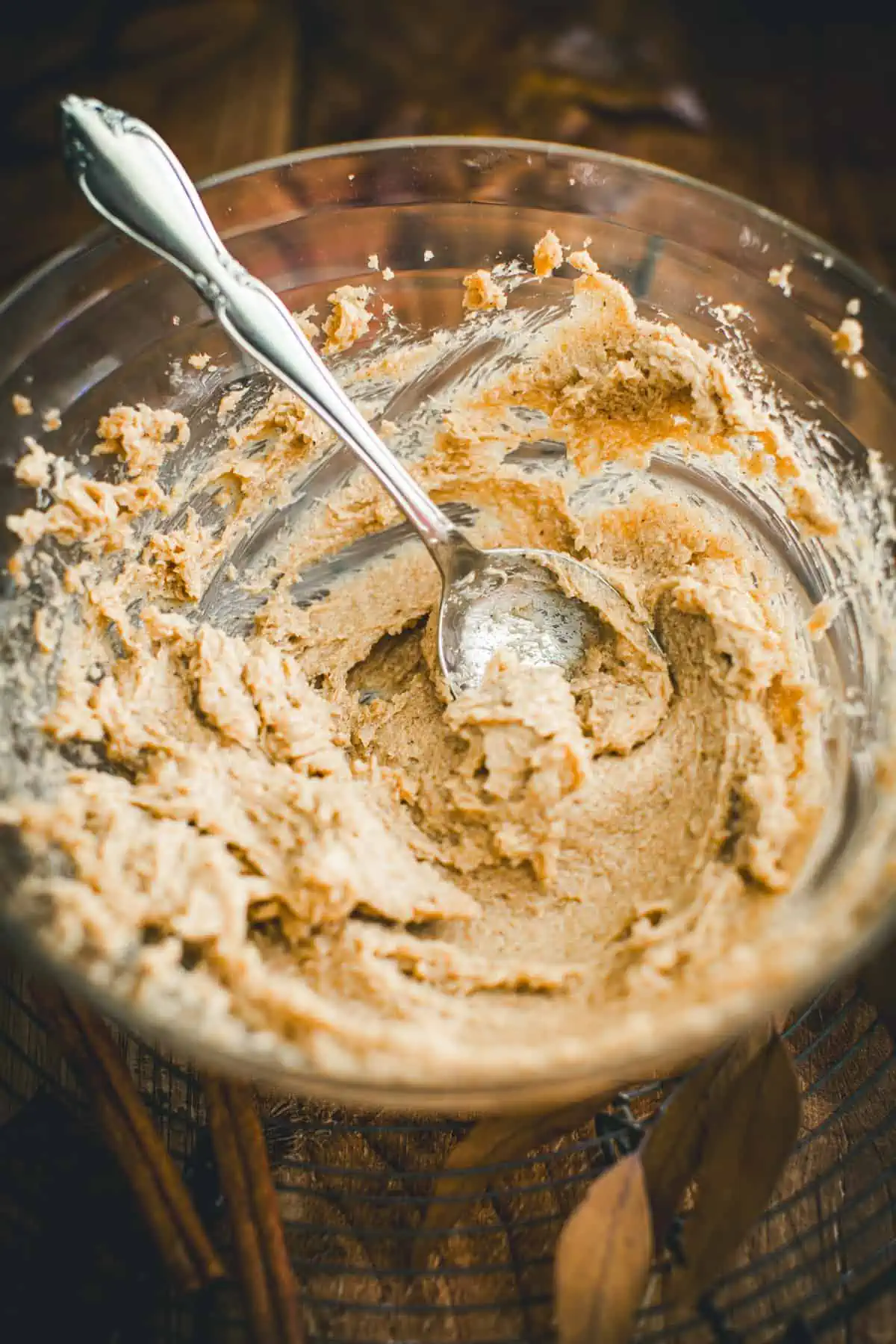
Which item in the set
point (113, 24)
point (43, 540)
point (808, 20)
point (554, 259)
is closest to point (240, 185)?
point (554, 259)

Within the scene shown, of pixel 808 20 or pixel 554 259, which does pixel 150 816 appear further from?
pixel 808 20

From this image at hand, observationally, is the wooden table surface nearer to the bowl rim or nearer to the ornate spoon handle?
the bowl rim

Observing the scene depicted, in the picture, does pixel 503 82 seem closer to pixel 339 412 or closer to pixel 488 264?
pixel 488 264

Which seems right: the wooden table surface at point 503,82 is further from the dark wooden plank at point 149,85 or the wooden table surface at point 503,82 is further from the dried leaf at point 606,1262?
the dried leaf at point 606,1262

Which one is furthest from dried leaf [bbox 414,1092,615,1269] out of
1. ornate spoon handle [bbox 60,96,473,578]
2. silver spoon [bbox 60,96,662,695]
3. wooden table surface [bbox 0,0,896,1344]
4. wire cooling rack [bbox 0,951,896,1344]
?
wooden table surface [bbox 0,0,896,1344]

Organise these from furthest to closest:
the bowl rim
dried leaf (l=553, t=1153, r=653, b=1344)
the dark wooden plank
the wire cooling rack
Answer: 1. the dark wooden plank
2. the bowl rim
3. the wire cooling rack
4. dried leaf (l=553, t=1153, r=653, b=1344)

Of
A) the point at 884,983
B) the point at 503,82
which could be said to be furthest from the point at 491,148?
the point at 884,983

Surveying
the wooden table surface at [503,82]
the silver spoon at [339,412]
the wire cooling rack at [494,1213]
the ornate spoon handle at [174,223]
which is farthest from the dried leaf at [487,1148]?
the wooden table surface at [503,82]
